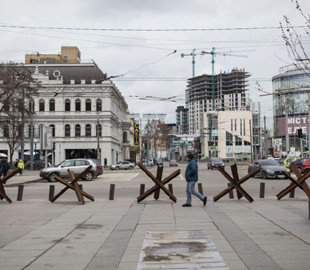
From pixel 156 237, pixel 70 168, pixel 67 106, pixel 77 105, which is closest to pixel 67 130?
pixel 67 106

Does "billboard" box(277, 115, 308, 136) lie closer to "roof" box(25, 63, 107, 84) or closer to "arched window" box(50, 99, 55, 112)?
"roof" box(25, 63, 107, 84)

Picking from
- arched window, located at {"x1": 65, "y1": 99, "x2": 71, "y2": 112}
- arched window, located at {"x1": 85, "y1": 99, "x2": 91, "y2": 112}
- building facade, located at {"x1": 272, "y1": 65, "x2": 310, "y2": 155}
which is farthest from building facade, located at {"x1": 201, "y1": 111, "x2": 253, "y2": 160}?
arched window, located at {"x1": 65, "y1": 99, "x2": 71, "y2": 112}

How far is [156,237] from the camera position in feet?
27.8

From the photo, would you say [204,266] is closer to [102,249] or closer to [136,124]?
[102,249]

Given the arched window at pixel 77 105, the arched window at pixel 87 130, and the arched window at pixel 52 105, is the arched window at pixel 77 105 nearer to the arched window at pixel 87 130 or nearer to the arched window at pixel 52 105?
the arched window at pixel 87 130

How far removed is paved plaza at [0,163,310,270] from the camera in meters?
6.46

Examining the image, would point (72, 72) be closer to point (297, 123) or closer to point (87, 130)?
point (87, 130)

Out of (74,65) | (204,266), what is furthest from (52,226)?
(74,65)

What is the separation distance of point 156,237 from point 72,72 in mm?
71852

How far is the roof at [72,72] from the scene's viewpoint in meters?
76.6

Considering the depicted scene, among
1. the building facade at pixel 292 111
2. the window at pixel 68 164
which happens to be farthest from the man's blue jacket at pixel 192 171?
the building facade at pixel 292 111

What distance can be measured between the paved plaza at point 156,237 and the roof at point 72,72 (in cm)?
6442

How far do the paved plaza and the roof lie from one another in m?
64.4

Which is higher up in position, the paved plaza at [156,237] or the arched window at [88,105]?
the arched window at [88,105]
